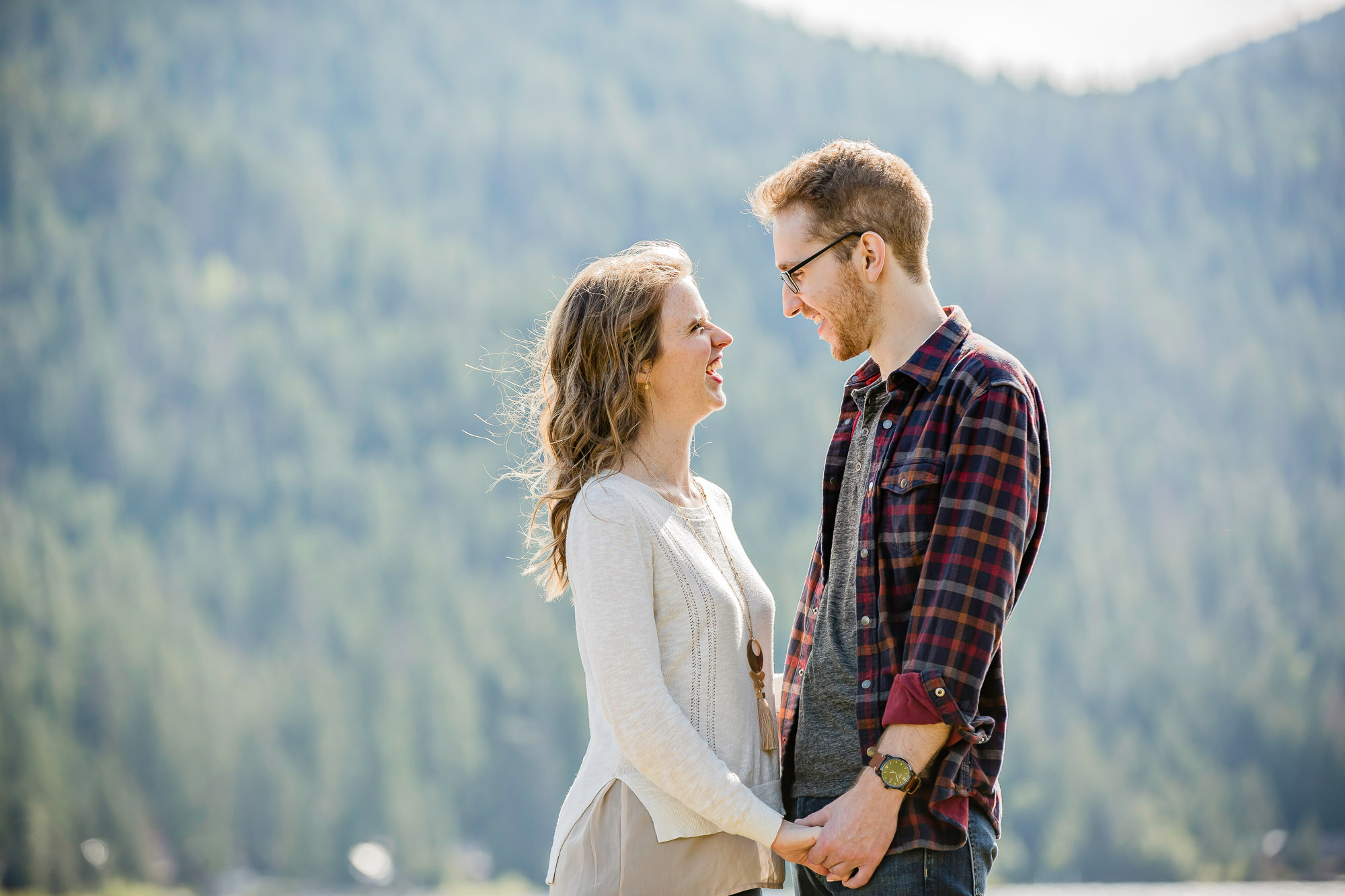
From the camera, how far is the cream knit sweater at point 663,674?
1.52 metres

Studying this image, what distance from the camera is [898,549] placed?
4.85ft

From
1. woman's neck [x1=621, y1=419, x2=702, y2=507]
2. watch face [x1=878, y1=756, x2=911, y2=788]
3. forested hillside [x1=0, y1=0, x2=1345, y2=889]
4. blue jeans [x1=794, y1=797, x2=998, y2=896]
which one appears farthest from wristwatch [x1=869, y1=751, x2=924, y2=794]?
forested hillside [x1=0, y1=0, x2=1345, y2=889]

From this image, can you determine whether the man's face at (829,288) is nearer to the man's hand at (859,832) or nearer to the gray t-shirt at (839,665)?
the gray t-shirt at (839,665)

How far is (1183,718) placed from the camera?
11.5 meters

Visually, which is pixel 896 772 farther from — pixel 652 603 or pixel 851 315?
pixel 851 315

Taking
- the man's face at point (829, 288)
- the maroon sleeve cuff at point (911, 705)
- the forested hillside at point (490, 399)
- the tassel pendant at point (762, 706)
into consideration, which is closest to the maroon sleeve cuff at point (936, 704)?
the maroon sleeve cuff at point (911, 705)

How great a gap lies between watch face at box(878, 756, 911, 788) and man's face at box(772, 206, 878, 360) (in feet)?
2.01

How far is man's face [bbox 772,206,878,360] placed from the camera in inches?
64.5

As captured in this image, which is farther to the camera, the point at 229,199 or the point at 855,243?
the point at 229,199

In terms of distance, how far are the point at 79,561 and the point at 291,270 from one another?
14.7 ft

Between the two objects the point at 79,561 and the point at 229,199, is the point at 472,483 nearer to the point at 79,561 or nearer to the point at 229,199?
the point at 79,561

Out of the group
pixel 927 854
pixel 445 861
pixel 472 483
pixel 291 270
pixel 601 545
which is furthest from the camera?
pixel 291 270

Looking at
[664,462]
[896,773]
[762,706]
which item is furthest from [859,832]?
[664,462]

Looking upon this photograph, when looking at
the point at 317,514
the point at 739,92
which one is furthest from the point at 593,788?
the point at 739,92
